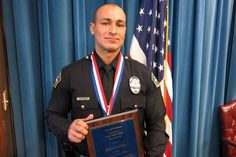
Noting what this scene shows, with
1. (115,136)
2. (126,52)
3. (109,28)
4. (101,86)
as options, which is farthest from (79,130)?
(126,52)

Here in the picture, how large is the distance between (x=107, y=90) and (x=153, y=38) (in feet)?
2.11

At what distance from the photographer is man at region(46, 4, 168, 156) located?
4.73 ft

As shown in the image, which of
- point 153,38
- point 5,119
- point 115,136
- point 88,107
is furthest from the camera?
point 153,38

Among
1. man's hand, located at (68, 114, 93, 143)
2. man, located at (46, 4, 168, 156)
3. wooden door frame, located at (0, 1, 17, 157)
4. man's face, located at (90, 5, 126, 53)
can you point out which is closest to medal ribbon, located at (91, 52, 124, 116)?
man, located at (46, 4, 168, 156)

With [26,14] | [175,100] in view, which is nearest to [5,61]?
[26,14]

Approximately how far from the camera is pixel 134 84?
1511 millimetres

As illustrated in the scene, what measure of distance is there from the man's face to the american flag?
1.50 ft

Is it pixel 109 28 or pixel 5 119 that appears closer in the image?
pixel 109 28

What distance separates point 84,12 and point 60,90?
62cm

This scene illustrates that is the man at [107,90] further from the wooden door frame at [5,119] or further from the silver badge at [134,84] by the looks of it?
the wooden door frame at [5,119]

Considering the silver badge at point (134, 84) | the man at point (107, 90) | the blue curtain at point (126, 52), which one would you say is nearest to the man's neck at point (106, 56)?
the man at point (107, 90)

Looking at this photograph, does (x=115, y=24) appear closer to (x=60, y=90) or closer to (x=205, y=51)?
(x=60, y=90)

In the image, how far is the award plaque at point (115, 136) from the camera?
1.27 metres

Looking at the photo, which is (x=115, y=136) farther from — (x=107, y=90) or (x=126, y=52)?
(x=126, y=52)
